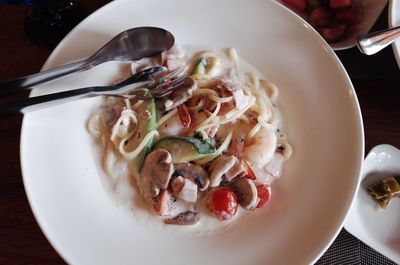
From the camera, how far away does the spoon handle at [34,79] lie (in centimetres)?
129

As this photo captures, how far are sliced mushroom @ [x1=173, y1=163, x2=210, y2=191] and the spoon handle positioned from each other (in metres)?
0.47

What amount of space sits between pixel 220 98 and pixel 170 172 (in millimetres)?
359

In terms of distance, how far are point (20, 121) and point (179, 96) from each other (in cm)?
59

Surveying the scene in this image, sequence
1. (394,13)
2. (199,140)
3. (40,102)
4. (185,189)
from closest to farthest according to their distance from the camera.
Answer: (40,102), (185,189), (199,140), (394,13)

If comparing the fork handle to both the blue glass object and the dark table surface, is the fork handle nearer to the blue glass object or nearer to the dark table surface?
the dark table surface

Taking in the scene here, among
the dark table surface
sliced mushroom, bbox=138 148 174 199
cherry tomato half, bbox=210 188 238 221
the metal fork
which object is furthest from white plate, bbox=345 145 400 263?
the metal fork

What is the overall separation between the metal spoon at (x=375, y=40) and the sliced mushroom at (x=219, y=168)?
2.09 ft

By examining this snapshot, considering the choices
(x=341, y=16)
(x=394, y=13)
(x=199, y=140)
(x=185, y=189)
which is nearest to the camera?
(x=185, y=189)

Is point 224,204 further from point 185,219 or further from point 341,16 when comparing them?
point 341,16

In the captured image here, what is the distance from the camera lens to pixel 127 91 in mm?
1420

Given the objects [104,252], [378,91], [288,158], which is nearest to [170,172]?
[104,252]

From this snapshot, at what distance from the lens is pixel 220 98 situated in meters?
1.56

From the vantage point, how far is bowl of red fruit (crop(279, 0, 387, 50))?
1708 millimetres

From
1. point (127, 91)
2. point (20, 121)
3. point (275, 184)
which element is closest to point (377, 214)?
point (275, 184)
